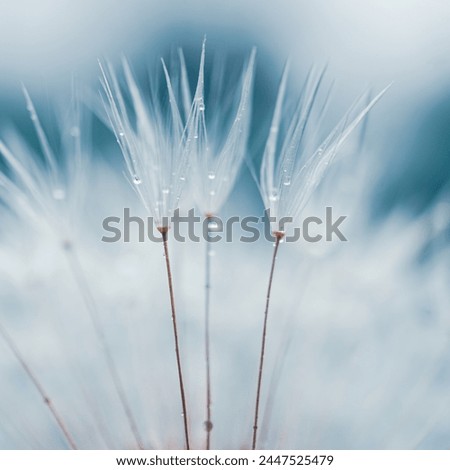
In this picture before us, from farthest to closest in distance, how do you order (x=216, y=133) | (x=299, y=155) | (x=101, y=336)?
(x=101, y=336)
(x=216, y=133)
(x=299, y=155)

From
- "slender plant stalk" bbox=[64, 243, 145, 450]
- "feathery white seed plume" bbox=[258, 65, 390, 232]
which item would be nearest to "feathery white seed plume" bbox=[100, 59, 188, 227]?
"feathery white seed plume" bbox=[258, 65, 390, 232]

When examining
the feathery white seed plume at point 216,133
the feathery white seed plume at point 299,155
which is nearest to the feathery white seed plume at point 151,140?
the feathery white seed plume at point 216,133

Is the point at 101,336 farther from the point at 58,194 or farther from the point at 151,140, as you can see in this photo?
the point at 151,140

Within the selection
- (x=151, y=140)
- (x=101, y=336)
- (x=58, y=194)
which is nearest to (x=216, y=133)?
(x=151, y=140)
